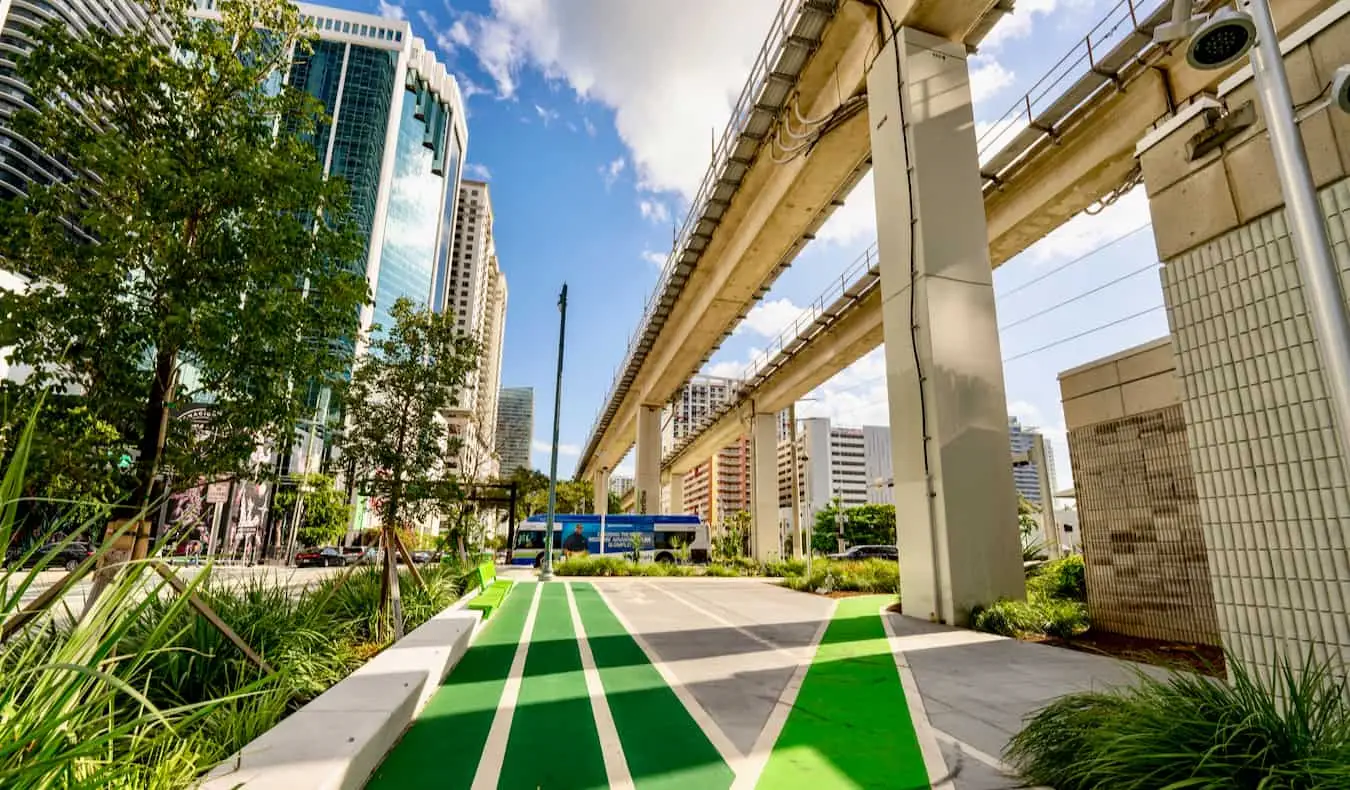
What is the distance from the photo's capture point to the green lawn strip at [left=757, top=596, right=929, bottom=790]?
3.53 meters

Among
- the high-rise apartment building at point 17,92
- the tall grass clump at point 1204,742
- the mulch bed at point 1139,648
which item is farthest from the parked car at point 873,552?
the high-rise apartment building at point 17,92

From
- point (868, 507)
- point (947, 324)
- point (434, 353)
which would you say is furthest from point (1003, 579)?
point (868, 507)

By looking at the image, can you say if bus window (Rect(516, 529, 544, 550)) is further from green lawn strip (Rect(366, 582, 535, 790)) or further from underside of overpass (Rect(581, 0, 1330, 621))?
green lawn strip (Rect(366, 582, 535, 790))

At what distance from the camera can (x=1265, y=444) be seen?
4.06 metres

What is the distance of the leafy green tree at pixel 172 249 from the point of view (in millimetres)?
4609

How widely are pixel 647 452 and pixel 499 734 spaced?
33.7 meters

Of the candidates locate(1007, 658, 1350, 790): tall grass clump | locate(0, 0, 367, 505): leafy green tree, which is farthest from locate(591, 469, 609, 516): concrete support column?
locate(1007, 658, 1350, 790): tall grass clump

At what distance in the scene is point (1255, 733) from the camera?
262cm

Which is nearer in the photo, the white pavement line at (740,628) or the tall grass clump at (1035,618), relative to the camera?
the white pavement line at (740,628)

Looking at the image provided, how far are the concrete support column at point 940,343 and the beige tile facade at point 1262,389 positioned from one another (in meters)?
5.41

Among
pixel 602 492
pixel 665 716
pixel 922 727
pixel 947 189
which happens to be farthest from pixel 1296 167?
pixel 602 492

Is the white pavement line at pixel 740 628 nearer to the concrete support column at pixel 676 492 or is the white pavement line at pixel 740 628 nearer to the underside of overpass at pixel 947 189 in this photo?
the underside of overpass at pixel 947 189

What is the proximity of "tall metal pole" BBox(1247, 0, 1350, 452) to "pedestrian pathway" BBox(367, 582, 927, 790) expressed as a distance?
323cm

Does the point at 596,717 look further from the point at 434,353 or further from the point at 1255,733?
the point at 434,353
